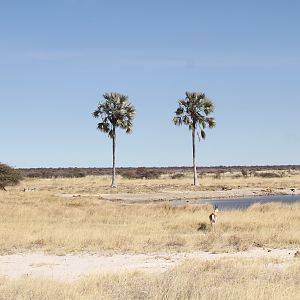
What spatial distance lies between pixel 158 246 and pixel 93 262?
325 cm

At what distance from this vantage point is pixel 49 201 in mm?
37594

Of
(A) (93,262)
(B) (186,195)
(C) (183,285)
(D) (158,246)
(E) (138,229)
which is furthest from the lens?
(B) (186,195)

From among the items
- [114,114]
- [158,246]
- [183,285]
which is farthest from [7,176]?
[183,285]

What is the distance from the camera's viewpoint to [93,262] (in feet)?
52.4

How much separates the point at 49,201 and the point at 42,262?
72.0 feet

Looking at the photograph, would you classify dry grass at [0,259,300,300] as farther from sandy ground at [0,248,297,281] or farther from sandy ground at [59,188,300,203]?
sandy ground at [59,188,300,203]

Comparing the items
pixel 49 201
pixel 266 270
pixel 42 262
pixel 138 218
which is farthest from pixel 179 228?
pixel 49 201

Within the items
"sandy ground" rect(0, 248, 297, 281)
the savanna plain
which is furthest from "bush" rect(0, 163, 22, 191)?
"sandy ground" rect(0, 248, 297, 281)

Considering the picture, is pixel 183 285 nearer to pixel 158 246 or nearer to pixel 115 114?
pixel 158 246

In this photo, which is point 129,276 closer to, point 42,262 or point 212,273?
point 212,273

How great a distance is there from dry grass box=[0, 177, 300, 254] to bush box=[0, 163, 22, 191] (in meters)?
23.3

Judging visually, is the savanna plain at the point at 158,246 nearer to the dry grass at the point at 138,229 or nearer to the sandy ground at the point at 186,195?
the dry grass at the point at 138,229

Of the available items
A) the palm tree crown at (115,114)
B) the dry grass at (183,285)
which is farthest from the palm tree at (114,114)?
the dry grass at (183,285)

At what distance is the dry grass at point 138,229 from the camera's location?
19.0 metres
